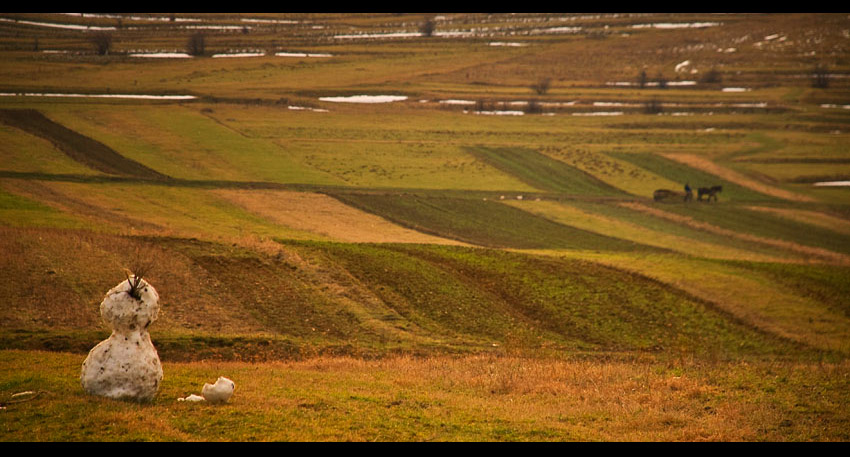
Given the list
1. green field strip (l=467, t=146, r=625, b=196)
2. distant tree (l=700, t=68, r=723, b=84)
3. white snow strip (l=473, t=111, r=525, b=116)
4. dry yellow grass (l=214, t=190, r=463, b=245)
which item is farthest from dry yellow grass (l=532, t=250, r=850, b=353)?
distant tree (l=700, t=68, r=723, b=84)

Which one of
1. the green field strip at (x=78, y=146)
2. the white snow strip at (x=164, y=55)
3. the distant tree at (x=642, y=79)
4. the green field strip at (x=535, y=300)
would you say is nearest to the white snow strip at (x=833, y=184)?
the green field strip at (x=535, y=300)

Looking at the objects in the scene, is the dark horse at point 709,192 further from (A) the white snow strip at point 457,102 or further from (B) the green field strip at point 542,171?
(A) the white snow strip at point 457,102

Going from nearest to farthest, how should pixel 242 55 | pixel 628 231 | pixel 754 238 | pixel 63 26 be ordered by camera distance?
pixel 754 238
pixel 628 231
pixel 63 26
pixel 242 55

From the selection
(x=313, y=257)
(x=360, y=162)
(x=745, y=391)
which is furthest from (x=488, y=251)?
(x=360, y=162)

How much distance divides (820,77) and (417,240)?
120078 millimetres

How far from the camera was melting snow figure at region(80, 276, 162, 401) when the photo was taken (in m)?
17.6

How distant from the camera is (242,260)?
4206 centimetres

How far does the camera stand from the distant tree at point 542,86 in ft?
479

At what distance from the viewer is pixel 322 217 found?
208ft

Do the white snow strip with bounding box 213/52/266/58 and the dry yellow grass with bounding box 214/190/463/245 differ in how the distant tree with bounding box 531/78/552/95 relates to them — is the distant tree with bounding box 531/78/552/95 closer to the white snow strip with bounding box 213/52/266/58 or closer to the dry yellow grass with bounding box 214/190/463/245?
the white snow strip with bounding box 213/52/266/58

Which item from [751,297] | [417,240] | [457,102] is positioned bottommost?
[751,297]

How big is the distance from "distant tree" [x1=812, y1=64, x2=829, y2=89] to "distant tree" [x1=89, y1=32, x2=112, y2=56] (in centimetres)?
12454

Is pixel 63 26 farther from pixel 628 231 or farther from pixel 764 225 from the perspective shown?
pixel 764 225

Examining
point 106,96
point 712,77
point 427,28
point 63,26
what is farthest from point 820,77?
point 63,26
